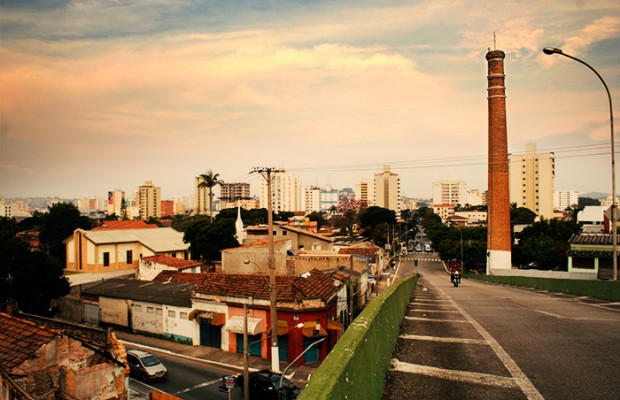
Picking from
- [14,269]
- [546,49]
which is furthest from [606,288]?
[14,269]

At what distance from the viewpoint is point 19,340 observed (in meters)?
15.6

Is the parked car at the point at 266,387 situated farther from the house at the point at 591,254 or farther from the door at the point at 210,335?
the house at the point at 591,254

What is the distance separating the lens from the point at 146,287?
126 feet

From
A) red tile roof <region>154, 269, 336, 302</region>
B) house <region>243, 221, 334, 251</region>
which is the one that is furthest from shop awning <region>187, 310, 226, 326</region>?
house <region>243, 221, 334, 251</region>

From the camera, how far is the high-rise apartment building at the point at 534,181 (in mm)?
155625

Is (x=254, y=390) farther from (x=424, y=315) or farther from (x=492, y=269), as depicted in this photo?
(x=492, y=269)

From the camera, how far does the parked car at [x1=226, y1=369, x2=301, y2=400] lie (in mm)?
19953

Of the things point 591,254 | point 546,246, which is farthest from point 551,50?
point 546,246

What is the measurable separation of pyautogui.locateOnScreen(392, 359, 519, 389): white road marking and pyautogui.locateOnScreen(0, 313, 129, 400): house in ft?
38.0

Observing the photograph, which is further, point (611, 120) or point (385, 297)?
point (611, 120)

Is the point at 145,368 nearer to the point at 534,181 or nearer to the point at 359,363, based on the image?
the point at 359,363

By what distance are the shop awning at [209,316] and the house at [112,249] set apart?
3533 centimetres

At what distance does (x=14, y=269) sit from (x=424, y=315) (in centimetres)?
3217

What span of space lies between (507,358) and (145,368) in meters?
Answer: 19.7
